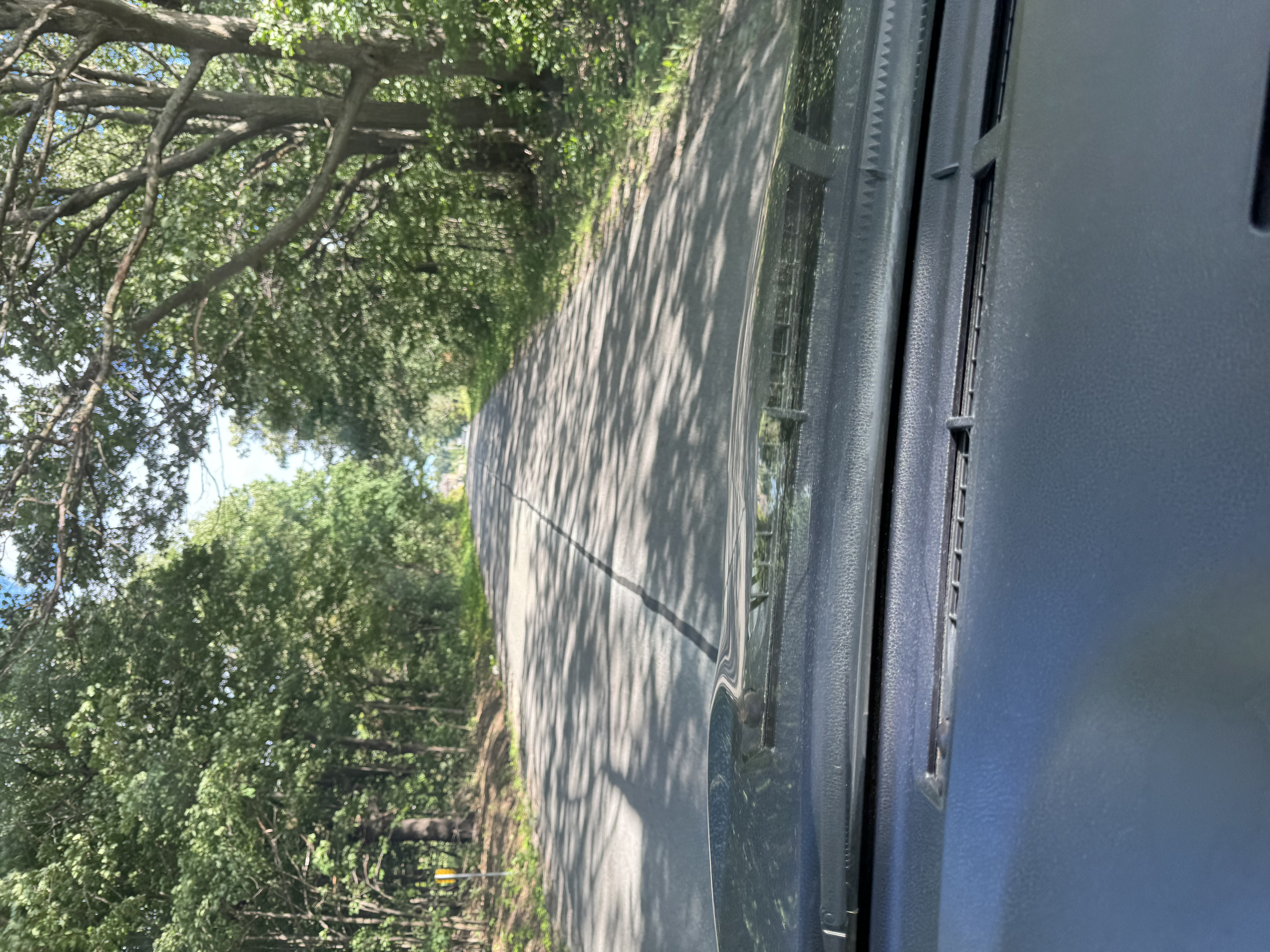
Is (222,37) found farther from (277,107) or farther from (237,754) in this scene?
(237,754)

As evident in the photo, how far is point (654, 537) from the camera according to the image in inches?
172

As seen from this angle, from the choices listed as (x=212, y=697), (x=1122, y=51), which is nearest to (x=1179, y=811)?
(x=1122, y=51)

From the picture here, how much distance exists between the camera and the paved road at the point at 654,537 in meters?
3.55

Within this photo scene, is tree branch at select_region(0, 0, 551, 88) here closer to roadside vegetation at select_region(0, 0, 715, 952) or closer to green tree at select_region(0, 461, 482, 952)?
roadside vegetation at select_region(0, 0, 715, 952)

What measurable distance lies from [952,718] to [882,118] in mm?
935

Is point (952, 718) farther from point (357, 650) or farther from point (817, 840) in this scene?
point (357, 650)

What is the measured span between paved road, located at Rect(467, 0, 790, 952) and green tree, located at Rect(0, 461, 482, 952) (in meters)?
6.24

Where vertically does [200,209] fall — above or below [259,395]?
above

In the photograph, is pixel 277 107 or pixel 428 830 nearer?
pixel 277 107

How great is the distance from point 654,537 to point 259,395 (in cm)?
881

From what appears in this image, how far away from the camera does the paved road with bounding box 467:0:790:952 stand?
11.6 feet

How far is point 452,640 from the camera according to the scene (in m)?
15.6

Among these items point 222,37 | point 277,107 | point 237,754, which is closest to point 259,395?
point 277,107

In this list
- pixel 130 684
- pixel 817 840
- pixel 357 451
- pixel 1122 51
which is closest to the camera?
pixel 1122 51
